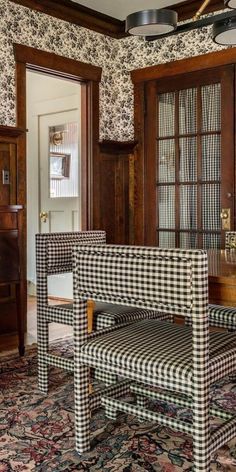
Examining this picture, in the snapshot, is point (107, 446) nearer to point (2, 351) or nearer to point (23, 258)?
point (2, 351)

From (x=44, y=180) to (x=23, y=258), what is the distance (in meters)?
1.91

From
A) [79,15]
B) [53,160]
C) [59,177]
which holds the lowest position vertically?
[59,177]

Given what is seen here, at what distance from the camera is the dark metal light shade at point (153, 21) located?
2186 millimetres

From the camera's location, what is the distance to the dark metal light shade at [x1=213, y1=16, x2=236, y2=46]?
2.14 m

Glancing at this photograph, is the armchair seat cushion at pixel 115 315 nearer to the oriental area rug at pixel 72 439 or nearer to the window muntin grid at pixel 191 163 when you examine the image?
the oriental area rug at pixel 72 439

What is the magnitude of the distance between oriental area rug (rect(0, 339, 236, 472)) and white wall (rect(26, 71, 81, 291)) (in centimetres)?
308

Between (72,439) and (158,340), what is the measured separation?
2.00 feet

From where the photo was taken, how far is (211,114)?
4008 millimetres

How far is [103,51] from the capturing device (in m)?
4.46

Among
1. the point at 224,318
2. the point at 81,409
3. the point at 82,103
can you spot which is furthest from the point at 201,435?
the point at 82,103

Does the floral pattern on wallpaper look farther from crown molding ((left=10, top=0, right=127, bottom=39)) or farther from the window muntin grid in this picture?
the window muntin grid

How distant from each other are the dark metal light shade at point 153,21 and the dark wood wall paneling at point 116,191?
2.14 m

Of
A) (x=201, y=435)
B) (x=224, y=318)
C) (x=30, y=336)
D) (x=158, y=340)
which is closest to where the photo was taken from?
(x=201, y=435)

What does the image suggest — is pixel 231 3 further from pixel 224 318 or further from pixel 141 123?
pixel 141 123
